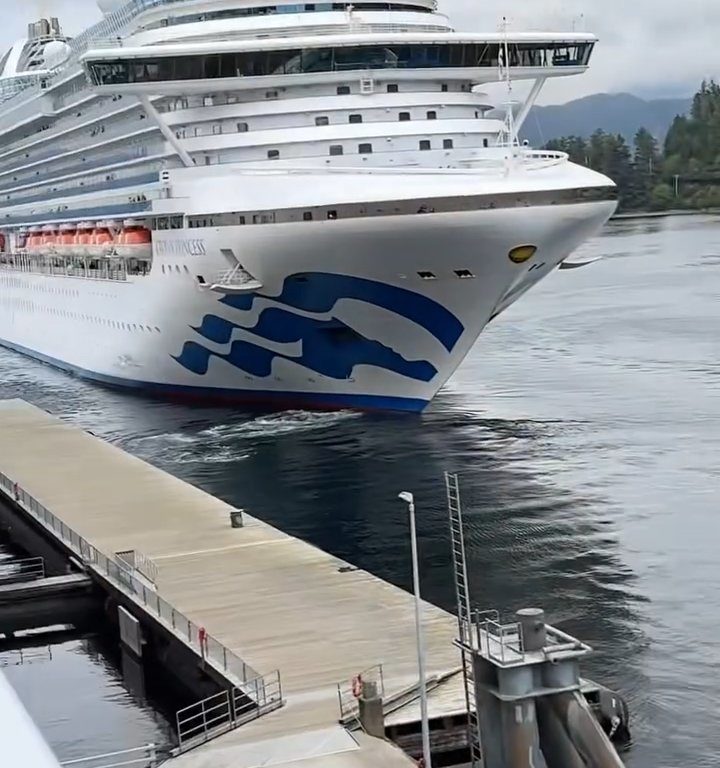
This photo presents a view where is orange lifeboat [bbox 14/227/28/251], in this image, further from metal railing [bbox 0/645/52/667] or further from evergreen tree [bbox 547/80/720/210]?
evergreen tree [bbox 547/80/720/210]

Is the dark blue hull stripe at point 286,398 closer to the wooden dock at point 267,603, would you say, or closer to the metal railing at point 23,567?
the wooden dock at point 267,603

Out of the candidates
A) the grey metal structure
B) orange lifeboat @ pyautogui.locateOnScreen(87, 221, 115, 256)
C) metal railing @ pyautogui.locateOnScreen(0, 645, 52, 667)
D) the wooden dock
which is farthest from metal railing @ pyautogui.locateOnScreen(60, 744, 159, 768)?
orange lifeboat @ pyautogui.locateOnScreen(87, 221, 115, 256)

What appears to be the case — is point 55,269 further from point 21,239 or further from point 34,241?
point 21,239

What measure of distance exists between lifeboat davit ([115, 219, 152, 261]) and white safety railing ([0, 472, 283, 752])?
507 inches

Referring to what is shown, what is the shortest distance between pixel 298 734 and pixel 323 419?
2164cm

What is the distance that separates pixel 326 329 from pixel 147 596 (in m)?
14.8

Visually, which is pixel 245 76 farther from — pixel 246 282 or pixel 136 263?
pixel 136 263

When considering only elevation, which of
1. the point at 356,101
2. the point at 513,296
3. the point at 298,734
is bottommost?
the point at 298,734

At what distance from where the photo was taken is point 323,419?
36.0 m

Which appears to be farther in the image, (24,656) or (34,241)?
(34,241)

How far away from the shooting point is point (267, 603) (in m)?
19.5

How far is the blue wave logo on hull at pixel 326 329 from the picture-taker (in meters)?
33.1

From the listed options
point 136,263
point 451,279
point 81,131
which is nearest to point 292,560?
point 451,279

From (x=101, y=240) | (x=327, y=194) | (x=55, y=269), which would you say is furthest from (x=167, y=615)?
(x=55, y=269)
